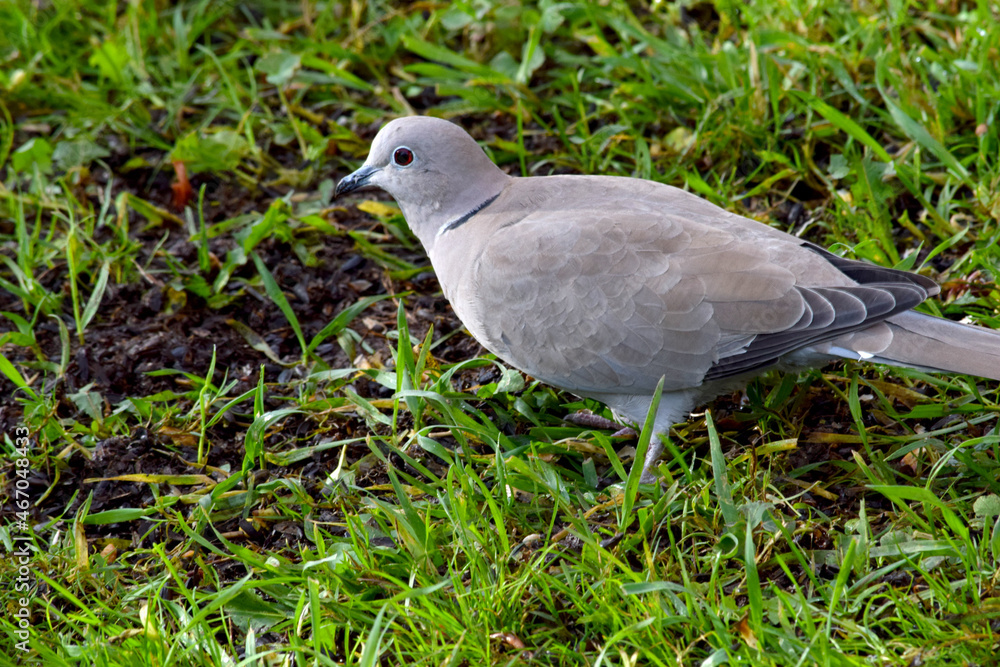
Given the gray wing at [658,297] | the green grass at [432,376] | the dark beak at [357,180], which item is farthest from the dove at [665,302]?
the dark beak at [357,180]

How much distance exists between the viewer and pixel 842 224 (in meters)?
3.99

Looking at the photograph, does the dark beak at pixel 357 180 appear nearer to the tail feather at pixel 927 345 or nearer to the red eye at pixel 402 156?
the red eye at pixel 402 156

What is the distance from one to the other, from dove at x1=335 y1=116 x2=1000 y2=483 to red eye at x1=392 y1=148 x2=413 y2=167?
424mm

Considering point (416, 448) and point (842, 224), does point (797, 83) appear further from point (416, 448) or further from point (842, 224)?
point (416, 448)

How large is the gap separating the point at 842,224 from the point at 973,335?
4.18 feet

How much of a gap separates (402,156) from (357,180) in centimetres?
24

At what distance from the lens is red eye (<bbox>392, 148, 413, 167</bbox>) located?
3.69 metres

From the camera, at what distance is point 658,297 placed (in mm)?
3037

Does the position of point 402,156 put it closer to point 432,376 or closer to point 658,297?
point 432,376

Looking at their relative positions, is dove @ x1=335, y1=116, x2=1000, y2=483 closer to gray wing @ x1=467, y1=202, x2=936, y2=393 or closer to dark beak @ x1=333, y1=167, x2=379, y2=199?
gray wing @ x1=467, y1=202, x2=936, y2=393

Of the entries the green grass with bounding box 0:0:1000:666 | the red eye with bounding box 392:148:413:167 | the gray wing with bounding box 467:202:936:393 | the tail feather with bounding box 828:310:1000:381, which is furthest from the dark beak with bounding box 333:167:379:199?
the tail feather with bounding box 828:310:1000:381

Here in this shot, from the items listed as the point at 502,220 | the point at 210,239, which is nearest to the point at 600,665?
the point at 502,220

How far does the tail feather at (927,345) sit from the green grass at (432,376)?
0.32m

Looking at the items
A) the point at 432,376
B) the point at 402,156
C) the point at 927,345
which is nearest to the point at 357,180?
the point at 402,156
